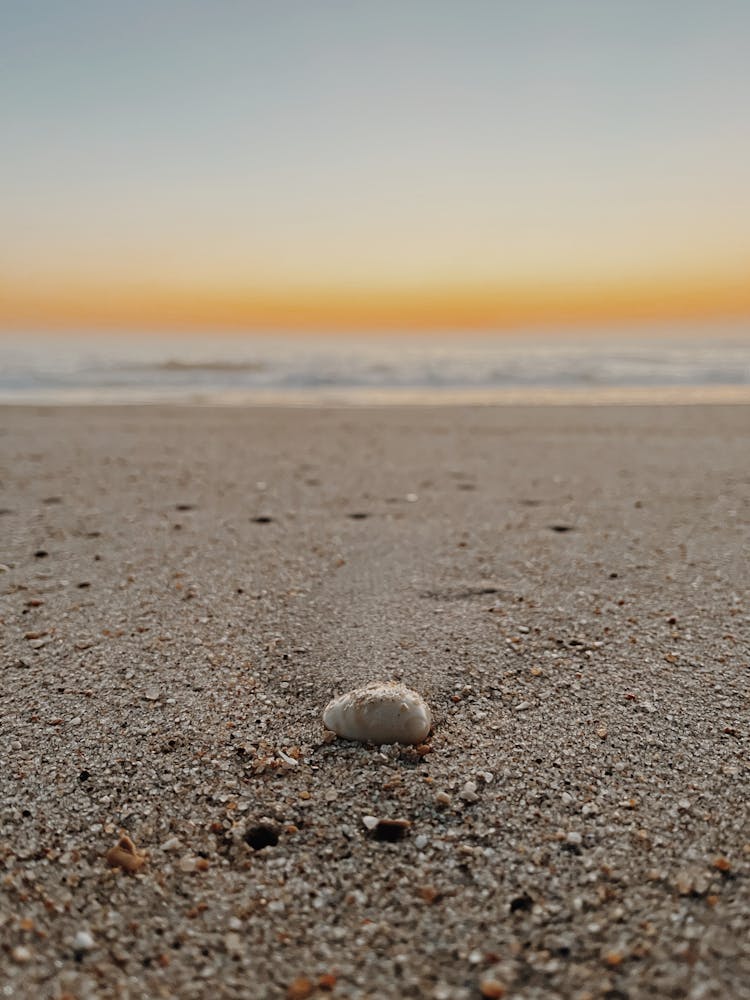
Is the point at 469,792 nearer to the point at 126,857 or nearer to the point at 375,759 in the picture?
the point at 375,759

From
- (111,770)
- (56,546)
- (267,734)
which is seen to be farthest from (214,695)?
(56,546)

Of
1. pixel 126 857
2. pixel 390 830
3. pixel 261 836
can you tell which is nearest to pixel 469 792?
pixel 390 830

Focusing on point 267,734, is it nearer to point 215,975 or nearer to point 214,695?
point 214,695

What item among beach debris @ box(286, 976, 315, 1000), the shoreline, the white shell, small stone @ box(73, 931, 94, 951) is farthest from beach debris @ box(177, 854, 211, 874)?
the shoreline

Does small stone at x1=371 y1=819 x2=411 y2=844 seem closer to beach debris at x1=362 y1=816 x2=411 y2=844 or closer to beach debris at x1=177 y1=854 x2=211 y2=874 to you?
beach debris at x1=362 y1=816 x2=411 y2=844

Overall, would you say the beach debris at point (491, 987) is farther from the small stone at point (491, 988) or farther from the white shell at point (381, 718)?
the white shell at point (381, 718)

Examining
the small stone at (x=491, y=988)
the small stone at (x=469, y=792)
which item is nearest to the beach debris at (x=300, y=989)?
the small stone at (x=491, y=988)
